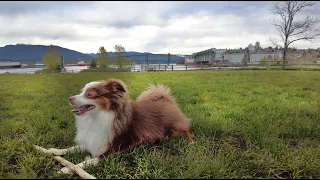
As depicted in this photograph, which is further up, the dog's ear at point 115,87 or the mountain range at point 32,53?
the mountain range at point 32,53

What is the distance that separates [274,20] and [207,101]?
2.23m

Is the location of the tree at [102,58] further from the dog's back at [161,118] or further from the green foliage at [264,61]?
the green foliage at [264,61]

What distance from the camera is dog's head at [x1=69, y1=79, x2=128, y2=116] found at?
2.54 m

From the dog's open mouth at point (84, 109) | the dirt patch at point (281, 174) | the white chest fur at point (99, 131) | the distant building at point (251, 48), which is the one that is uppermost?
the distant building at point (251, 48)

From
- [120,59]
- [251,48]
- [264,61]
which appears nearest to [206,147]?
[251,48]

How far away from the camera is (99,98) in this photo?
2.55 metres

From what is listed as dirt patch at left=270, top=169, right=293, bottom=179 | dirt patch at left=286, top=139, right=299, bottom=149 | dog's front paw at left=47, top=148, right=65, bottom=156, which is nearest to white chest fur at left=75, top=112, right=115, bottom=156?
dog's front paw at left=47, top=148, right=65, bottom=156

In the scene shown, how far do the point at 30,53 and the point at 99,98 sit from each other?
4502mm

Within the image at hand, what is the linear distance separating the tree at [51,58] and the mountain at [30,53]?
9 cm

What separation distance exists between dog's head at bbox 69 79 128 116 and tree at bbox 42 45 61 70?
4136 mm

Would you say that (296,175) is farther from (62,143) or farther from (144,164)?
(62,143)

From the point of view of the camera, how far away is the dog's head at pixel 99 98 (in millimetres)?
2543

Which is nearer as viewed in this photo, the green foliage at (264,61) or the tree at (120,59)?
the green foliage at (264,61)

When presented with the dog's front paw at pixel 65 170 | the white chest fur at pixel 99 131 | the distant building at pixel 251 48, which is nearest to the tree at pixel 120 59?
the distant building at pixel 251 48
